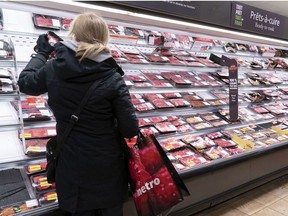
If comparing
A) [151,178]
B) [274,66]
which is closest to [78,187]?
[151,178]

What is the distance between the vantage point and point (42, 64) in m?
1.88

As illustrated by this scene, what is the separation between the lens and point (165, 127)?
10.8ft

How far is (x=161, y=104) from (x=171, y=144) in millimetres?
474

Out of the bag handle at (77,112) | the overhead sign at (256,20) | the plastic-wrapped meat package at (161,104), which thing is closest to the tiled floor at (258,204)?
the plastic-wrapped meat package at (161,104)

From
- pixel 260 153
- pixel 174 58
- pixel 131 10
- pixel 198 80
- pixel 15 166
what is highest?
pixel 131 10

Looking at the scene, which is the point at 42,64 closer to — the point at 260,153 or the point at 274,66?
the point at 260,153

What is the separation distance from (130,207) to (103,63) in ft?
4.54

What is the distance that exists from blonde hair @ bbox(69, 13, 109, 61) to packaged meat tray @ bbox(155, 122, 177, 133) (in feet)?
5.53

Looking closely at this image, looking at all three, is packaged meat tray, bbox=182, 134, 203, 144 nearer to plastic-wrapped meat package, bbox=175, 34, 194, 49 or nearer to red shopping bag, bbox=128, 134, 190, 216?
plastic-wrapped meat package, bbox=175, 34, 194, 49

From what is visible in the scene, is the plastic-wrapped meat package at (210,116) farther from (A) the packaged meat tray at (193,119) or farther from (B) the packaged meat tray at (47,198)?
(B) the packaged meat tray at (47,198)

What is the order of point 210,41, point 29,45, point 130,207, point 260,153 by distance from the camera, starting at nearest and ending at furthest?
point 130,207 → point 29,45 → point 260,153 → point 210,41

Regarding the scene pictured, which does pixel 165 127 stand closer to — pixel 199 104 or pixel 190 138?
pixel 190 138

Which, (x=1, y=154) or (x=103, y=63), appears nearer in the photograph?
(x=103, y=63)

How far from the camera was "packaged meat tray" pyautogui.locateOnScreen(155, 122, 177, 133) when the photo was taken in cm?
322
